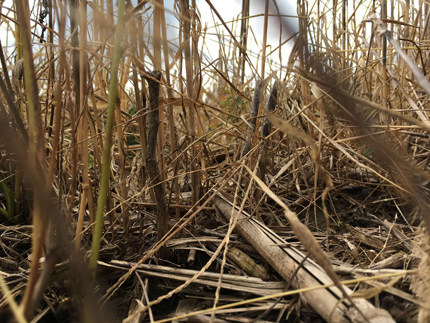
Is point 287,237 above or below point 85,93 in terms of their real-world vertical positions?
below

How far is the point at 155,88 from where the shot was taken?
0.80 metres

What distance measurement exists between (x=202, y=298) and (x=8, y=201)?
0.82 m

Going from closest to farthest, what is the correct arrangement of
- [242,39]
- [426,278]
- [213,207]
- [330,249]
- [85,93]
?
[426,278]
[85,93]
[330,249]
[213,207]
[242,39]

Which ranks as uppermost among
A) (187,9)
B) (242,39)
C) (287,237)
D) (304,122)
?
(242,39)

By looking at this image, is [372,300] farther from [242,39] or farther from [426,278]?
[242,39]

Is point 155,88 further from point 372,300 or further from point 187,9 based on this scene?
point 372,300

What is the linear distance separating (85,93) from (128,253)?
507 mm

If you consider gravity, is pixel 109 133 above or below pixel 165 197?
above

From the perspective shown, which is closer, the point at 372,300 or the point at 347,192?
the point at 372,300

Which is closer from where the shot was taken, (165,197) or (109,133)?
(109,133)

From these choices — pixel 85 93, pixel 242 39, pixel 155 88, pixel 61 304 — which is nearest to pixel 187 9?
pixel 155 88

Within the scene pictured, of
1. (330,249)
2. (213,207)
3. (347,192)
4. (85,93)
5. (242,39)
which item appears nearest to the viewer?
(85,93)

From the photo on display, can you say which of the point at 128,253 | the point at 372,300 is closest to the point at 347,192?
the point at 372,300

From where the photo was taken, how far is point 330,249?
883 mm
